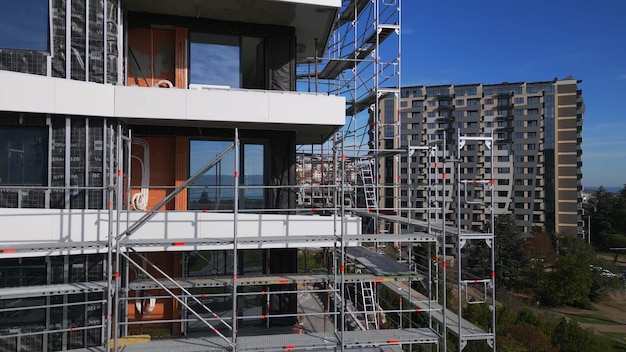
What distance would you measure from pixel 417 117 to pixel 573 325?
34.9m

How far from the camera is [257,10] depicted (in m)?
7.86

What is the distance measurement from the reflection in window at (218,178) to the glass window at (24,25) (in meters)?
3.29

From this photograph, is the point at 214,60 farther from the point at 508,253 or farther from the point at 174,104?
the point at 508,253

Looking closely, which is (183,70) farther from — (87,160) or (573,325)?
(573,325)

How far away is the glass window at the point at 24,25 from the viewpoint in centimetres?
641

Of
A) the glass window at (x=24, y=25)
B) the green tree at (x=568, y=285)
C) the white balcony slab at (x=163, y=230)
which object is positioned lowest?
the green tree at (x=568, y=285)

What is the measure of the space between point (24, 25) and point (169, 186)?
3812 millimetres

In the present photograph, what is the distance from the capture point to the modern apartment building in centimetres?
4200

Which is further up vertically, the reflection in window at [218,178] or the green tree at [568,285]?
the reflection in window at [218,178]

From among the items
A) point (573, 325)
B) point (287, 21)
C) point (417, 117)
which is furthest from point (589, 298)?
point (287, 21)

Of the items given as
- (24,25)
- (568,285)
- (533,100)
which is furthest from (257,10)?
(533,100)

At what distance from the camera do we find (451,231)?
684cm

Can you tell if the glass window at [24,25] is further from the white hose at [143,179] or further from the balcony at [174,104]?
the white hose at [143,179]

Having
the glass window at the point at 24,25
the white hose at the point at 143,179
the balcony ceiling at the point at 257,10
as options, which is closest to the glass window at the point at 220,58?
the balcony ceiling at the point at 257,10
